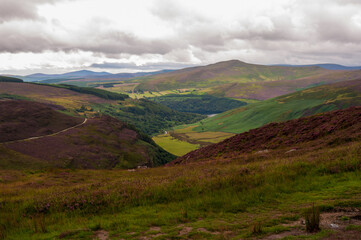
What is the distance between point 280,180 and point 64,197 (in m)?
17.6

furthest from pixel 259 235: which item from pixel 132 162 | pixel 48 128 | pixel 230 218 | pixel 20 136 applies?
pixel 48 128

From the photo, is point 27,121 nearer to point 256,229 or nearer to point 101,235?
point 101,235

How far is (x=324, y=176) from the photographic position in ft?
56.9

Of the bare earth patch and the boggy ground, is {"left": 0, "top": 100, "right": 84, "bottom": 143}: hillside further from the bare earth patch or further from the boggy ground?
the bare earth patch

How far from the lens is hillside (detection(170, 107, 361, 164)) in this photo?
1260 inches

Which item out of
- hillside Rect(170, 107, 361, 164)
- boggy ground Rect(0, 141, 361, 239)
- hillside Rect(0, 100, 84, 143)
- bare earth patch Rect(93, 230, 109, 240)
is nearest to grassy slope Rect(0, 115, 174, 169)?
hillside Rect(0, 100, 84, 143)

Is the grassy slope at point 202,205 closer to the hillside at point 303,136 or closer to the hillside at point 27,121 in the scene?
the hillside at point 303,136

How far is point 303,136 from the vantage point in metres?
42.3

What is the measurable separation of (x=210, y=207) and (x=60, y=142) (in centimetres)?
11680

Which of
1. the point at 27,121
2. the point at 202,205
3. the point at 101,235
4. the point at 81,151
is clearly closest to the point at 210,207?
the point at 202,205

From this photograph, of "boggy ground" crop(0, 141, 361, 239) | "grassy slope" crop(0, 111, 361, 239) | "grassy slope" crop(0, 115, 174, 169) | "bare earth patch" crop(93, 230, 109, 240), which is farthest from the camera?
"grassy slope" crop(0, 115, 174, 169)

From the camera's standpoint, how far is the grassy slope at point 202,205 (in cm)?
1204

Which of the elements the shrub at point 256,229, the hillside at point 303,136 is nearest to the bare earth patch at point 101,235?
the shrub at point 256,229

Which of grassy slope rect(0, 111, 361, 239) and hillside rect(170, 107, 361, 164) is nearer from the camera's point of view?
grassy slope rect(0, 111, 361, 239)
